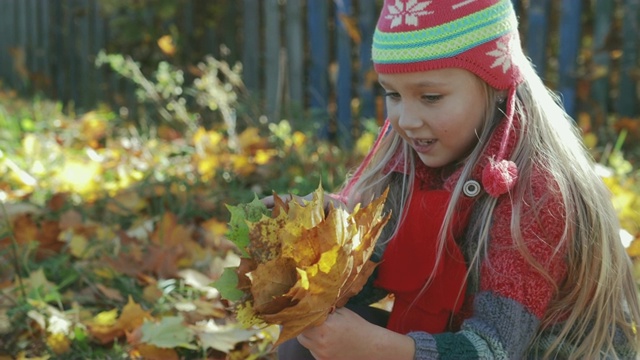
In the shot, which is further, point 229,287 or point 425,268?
point 425,268

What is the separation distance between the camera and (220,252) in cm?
308

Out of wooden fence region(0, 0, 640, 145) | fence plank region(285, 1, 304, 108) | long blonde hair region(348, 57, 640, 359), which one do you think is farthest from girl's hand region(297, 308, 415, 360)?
fence plank region(285, 1, 304, 108)

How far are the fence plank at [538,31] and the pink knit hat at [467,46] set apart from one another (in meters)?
2.49

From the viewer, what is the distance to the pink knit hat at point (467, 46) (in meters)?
1.94

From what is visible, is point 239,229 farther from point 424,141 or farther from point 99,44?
point 99,44

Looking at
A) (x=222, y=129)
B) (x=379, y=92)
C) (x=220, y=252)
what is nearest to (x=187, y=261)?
(x=220, y=252)

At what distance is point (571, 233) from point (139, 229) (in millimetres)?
1767

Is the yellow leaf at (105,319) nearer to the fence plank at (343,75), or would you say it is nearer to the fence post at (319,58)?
the fence plank at (343,75)

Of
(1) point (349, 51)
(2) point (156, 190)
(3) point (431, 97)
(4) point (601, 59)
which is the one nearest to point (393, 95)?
(3) point (431, 97)

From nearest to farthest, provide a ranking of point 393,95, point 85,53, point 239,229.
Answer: point 239,229, point 393,95, point 85,53

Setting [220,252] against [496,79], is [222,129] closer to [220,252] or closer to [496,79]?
[220,252]

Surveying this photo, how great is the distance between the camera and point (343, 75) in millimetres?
4875

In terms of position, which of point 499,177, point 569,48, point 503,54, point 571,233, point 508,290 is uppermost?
point 503,54

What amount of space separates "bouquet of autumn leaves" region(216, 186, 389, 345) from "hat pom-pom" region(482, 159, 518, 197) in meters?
→ 0.34
